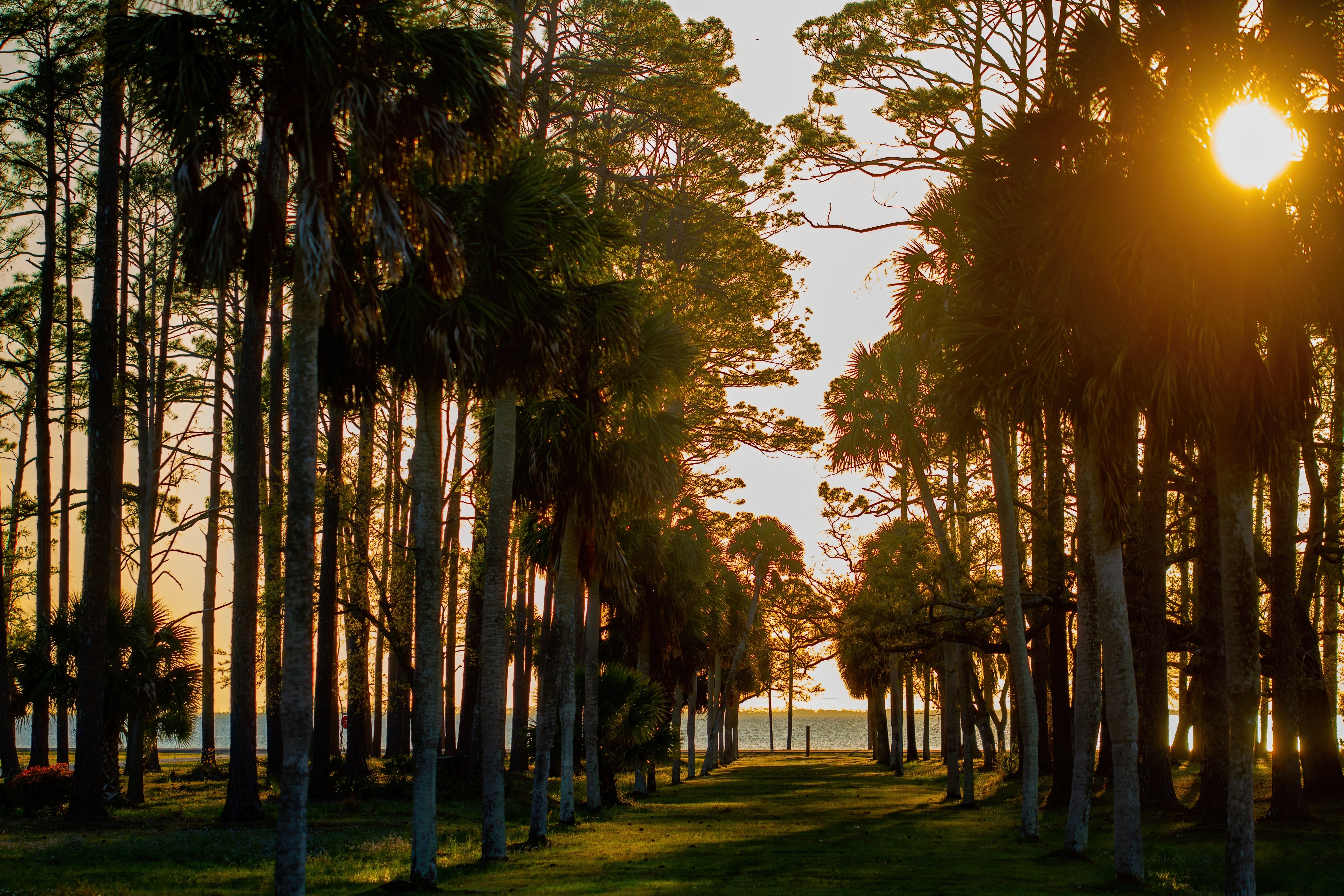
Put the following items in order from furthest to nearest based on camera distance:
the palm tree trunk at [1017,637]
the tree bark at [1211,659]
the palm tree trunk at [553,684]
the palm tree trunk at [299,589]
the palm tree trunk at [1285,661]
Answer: the tree bark at [1211,659] < the palm tree trunk at [1017,637] < the palm tree trunk at [1285,661] < the palm tree trunk at [553,684] < the palm tree trunk at [299,589]

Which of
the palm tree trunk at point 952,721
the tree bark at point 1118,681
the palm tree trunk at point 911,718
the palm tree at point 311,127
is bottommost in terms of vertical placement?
the palm tree trunk at point 911,718

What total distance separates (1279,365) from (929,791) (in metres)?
26.5

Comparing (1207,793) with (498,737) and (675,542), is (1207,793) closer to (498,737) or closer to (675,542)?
(498,737)

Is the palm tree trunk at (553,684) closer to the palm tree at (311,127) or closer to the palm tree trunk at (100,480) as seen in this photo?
the palm tree trunk at (100,480)

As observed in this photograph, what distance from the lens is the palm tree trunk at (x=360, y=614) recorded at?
2772 cm

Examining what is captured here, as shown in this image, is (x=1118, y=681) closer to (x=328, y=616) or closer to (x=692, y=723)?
(x=328, y=616)

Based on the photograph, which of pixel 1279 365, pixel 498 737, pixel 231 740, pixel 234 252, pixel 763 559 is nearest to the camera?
pixel 234 252

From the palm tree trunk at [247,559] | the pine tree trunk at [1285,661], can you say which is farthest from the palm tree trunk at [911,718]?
the palm tree trunk at [247,559]

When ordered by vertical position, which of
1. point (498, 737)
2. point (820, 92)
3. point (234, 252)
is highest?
point (820, 92)

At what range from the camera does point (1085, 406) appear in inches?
535

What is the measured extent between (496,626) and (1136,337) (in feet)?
34.5

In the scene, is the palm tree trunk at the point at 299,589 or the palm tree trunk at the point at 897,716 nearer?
the palm tree trunk at the point at 299,589

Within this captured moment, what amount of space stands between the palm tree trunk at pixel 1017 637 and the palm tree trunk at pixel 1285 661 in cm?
424

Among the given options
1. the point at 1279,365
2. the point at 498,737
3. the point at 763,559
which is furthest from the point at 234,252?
the point at 763,559
